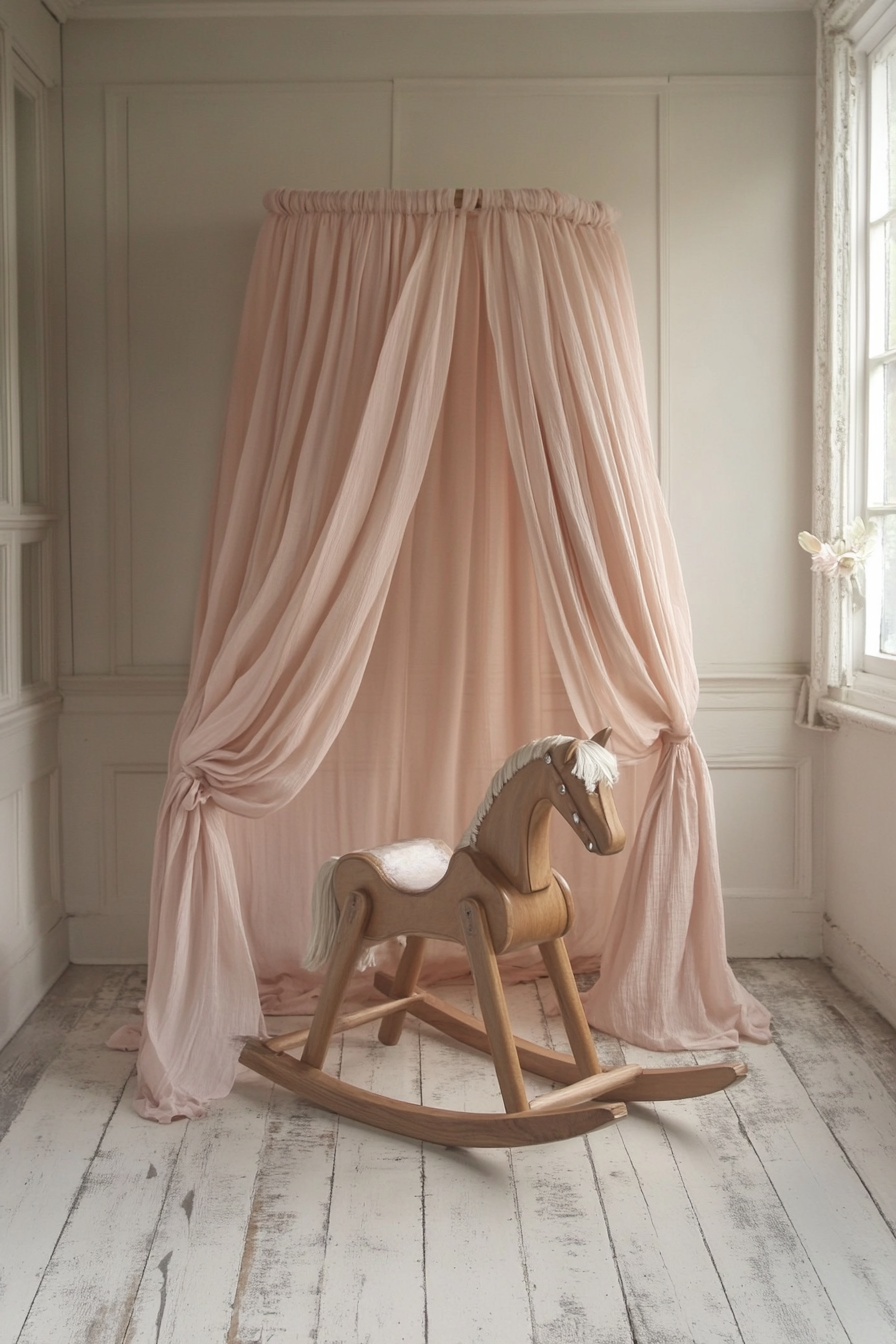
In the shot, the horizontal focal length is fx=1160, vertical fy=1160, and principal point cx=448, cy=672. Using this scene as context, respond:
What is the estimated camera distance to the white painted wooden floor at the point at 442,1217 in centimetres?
185

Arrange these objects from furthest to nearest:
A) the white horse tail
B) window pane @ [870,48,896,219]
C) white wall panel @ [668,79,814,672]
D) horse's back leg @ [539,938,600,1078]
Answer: white wall panel @ [668,79,814,672] → window pane @ [870,48,896,219] → the white horse tail → horse's back leg @ [539,938,600,1078]

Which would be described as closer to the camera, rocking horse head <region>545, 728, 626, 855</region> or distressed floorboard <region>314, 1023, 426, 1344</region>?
distressed floorboard <region>314, 1023, 426, 1344</region>

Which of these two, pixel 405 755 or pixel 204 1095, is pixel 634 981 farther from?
pixel 204 1095

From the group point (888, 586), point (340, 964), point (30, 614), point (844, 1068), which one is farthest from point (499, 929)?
point (30, 614)

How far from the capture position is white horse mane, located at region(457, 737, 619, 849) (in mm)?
2254

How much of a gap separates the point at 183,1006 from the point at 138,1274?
0.79 metres

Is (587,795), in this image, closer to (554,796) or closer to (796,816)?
(554,796)

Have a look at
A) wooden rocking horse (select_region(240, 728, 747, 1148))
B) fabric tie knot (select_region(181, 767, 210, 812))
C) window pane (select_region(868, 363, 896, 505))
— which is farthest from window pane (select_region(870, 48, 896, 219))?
fabric tie knot (select_region(181, 767, 210, 812))

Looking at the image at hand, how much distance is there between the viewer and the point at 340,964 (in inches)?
101

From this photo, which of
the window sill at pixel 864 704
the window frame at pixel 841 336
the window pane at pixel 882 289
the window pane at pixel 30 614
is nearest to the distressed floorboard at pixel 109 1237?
the window pane at pixel 30 614

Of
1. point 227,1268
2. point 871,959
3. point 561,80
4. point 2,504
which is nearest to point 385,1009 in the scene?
point 227,1268

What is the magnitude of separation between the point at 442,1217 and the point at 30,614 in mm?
2034

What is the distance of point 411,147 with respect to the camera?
334 centimetres

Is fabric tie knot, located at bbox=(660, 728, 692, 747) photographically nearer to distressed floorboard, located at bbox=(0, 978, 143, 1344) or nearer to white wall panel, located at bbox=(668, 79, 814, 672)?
white wall panel, located at bbox=(668, 79, 814, 672)
